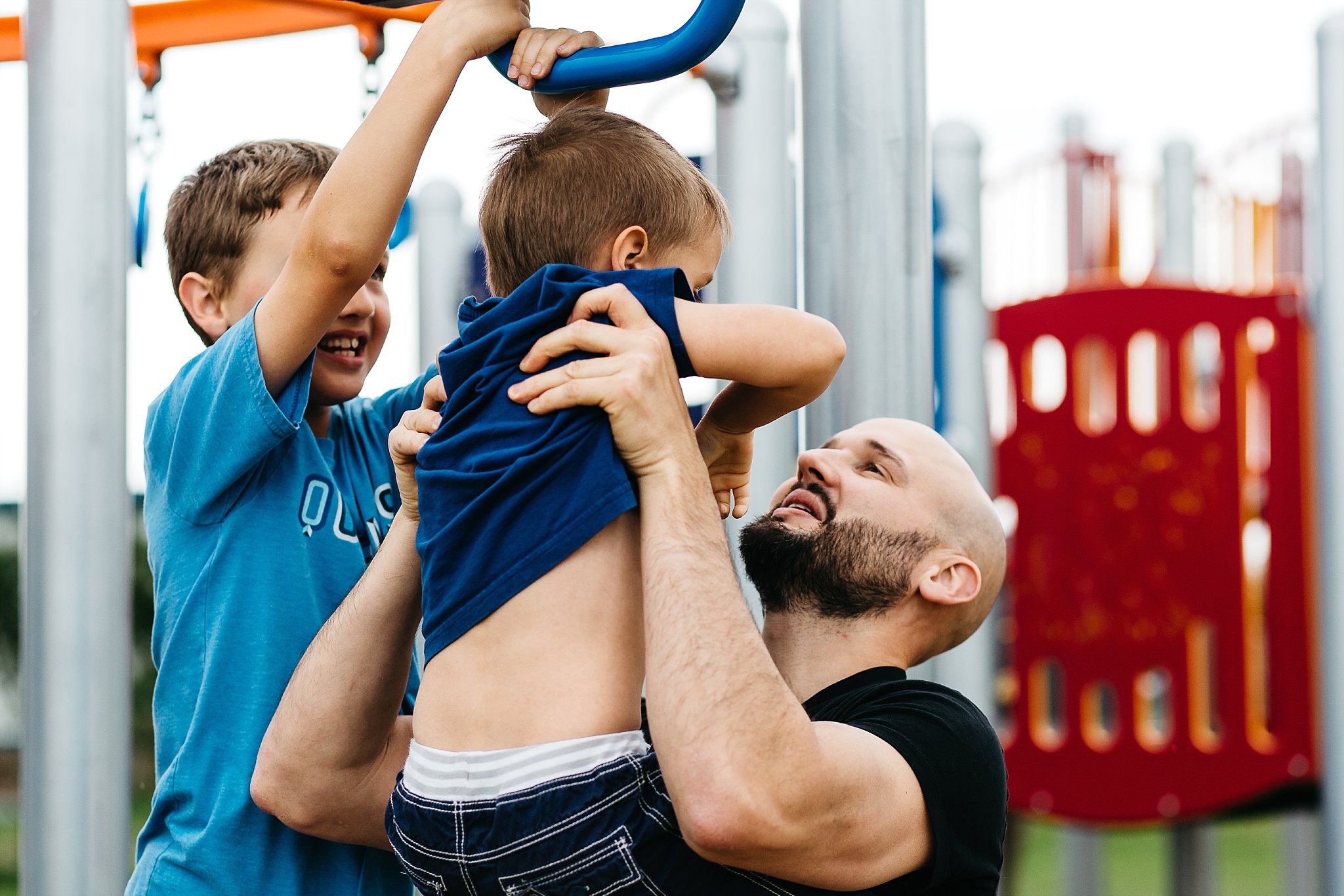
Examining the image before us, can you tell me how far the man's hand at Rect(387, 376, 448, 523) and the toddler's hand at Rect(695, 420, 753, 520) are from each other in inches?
11.7

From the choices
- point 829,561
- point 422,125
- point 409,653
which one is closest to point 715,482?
point 829,561

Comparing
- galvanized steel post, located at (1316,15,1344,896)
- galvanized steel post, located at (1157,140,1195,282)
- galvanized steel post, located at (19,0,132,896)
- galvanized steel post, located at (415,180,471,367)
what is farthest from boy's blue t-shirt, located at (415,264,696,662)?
galvanized steel post, located at (1157,140,1195,282)

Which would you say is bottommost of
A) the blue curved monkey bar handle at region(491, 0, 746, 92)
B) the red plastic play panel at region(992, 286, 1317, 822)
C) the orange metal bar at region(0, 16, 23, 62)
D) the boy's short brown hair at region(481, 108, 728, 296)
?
the red plastic play panel at region(992, 286, 1317, 822)

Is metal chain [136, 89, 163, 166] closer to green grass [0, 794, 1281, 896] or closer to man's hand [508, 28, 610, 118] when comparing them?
man's hand [508, 28, 610, 118]

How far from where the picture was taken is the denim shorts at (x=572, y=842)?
117 centimetres

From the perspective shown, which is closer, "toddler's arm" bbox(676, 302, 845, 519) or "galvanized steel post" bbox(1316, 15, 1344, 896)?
"toddler's arm" bbox(676, 302, 845, 519)

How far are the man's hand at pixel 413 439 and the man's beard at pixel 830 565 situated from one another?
46 cm

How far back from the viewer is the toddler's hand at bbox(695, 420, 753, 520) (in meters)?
1.52

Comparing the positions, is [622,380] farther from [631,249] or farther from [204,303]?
[204,303]

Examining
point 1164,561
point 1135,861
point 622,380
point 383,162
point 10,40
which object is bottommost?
point 1135,861

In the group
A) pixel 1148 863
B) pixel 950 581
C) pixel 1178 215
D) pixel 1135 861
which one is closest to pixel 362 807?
pixel 950 581

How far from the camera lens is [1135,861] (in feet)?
28.3

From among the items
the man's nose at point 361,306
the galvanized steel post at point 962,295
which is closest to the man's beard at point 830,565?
the man's nose at point 361,306

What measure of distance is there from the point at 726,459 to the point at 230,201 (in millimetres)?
673
